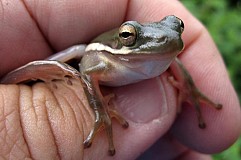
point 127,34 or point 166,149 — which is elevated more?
point 127,34

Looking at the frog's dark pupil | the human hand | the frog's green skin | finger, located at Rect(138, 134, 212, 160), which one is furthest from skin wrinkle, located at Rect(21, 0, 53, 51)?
finger, located at Rect(138, 134, 212, 160)

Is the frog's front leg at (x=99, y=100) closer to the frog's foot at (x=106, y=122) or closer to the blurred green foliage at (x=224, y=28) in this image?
the frog's foot at (x=106, y=122)

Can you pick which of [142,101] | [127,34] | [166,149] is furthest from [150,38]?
[166,149]

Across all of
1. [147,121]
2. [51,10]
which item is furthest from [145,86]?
[51,10]

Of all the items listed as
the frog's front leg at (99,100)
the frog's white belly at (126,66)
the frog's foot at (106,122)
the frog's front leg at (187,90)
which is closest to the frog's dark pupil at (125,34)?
the frog's white belly at (126,66)

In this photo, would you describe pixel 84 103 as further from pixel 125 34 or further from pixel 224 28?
pixel 224 28

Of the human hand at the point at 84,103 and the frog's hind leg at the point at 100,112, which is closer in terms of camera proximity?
the human hand at the point at 84,103

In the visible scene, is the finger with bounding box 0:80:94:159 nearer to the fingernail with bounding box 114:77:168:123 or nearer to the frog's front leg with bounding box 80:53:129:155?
the frog's front leg with bounding box 80:53:129:155
